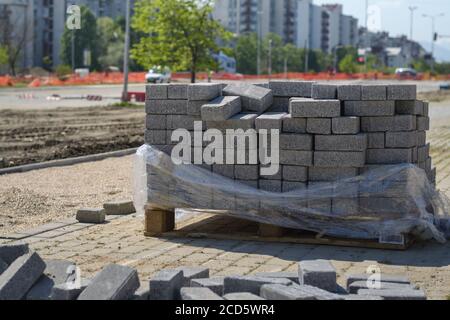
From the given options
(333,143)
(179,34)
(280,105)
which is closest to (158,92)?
(280,105)

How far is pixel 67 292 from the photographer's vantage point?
18.1 feet

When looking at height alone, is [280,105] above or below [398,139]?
above

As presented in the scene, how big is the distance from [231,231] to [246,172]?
0.95m

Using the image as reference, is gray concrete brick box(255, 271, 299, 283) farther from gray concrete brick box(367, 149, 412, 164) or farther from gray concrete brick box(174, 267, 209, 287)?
gray concrete brick box(367, 149, 412, 164)

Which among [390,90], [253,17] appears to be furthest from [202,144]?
[253,17]

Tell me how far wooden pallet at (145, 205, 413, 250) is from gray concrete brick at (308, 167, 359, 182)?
69cm

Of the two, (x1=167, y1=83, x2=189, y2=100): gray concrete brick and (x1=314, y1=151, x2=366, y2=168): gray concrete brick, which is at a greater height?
(x1=167, y1=83, x2=189, y2=100): gray concrete brick

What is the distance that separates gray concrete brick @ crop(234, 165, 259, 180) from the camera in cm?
873

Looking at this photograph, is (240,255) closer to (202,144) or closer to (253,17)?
(202,144)

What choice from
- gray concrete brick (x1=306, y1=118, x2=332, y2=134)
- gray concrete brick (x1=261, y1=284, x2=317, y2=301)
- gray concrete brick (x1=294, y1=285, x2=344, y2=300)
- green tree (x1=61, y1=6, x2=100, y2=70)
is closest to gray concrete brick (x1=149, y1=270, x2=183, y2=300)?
gray concrete brick (x1=261, y1=284, x2=317, y2=301)

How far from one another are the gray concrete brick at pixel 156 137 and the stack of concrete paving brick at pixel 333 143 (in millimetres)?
531

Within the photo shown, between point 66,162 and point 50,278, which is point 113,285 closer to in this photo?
point 50,278

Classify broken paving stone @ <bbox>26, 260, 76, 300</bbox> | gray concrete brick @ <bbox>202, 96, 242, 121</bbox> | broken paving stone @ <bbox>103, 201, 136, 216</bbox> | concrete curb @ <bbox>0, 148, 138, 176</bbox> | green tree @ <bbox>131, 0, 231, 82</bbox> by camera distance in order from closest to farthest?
broken paving stone @ <bbox>26, 260, 76, 300</bbox>
gray concrete brick @ <bbox>202, 96, 242, 121</bbox>
broken paving stone @ <bbox>103, 201, 136, 216</bbox>
concrete curb @ <bbox>0, 148, 138, 176</bbox>
green tree @ <bbox>131, 0, 231, 82</bbox>
